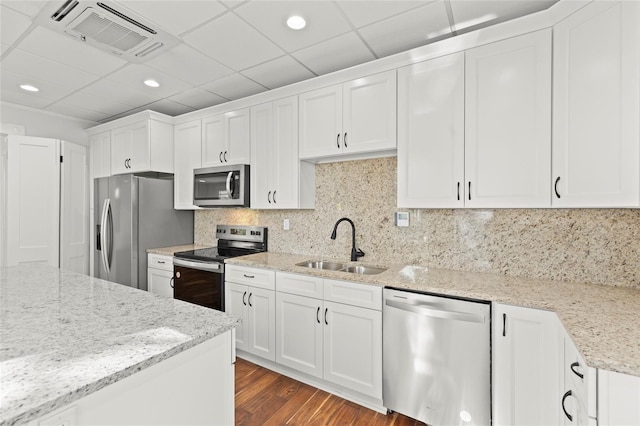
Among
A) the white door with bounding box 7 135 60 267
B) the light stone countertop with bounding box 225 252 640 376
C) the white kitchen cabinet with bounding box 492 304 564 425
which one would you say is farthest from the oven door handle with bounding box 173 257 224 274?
the white kitchen cabinet with bounding box 492 304 564 425

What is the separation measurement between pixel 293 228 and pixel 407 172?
1.39m

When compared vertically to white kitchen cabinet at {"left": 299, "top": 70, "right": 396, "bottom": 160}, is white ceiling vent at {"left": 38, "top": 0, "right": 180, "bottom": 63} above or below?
above

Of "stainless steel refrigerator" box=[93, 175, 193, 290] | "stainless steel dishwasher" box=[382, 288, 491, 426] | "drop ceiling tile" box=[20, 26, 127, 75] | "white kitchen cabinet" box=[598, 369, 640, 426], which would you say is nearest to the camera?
"white kitchen cabinet" box=[598, 369, 640, 426]

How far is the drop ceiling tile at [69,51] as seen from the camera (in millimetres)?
2170

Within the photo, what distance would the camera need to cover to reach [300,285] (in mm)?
2377

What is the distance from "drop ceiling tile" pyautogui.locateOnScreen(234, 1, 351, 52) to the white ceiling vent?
650mm

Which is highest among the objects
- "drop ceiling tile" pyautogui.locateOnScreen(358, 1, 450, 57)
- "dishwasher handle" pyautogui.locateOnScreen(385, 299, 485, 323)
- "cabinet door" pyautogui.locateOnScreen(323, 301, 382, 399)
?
"drop ceiling tile" pyautogui.locateOnScreen(358, 1, 450, 57)

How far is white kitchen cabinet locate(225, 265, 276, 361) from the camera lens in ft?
8.37

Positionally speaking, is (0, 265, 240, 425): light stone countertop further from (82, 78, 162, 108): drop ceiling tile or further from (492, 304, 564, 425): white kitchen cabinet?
(82, 78, 162, 108): drop ceiling tile

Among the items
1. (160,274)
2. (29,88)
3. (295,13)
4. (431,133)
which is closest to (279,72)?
(295,13)

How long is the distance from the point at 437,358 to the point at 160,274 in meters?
2.85

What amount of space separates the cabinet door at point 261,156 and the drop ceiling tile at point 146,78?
2.39 ft

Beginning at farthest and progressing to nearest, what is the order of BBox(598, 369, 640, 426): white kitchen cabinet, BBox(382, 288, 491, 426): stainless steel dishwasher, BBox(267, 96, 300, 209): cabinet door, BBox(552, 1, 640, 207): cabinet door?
BBox(267, 96, 300, 209): cabinet door
BBox(382, 288, 491, 426): stainless steel dishwasher
BBox(552, 1, 640, 207): cabinet door
BBox(598, 369, 640, 426): white kitchen cabinet

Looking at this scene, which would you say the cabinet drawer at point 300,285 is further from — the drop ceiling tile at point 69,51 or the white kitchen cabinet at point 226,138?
the drop ceiling tile at point 69,51
